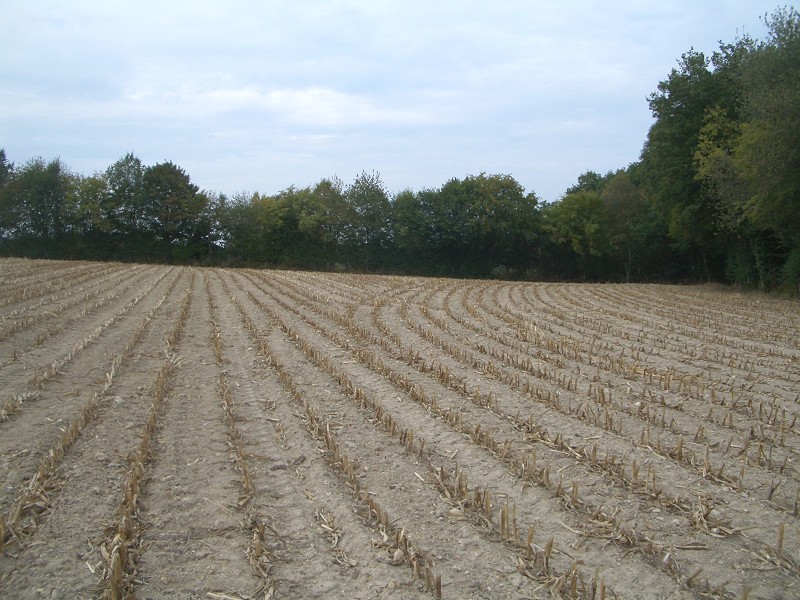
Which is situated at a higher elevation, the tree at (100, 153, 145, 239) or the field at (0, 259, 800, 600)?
the tree at (100, 153, 145, 239)

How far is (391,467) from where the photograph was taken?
5391mm

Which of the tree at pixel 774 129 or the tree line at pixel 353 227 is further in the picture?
the tree line at pixel 353 227

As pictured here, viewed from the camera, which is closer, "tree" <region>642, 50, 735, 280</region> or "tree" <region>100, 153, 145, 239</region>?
"tree" <region>642, 50, 735, 280</region>

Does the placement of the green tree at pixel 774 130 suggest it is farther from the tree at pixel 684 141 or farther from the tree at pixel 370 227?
the tree at pixel 370 227

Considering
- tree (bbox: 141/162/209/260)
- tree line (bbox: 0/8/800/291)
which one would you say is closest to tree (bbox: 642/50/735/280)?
tree line (bbox: 0/8/800/291)

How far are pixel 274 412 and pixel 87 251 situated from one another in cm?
4231

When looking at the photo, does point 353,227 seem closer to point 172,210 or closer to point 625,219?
point 172,210

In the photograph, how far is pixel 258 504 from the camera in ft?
15.3

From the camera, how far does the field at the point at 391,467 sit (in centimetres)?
376

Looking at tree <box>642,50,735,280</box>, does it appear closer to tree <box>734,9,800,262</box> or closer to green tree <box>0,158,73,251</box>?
tree <box>734,9,800,262</box>

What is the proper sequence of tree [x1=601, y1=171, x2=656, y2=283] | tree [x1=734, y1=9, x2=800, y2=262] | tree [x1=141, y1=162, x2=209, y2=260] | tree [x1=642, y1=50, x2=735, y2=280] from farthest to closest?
tree [x1=141, y1=162, x2=209, y2=260] → tree [x1=601, y1=171, x2=656, y2=283] → tree [x1=642, y1=50, x2=735, y2=280] → tree [x1=734, y1=9, x2=800, y2=262]

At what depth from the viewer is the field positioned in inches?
148

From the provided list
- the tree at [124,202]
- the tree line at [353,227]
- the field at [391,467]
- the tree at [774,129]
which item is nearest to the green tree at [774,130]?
the tree at [774,129]

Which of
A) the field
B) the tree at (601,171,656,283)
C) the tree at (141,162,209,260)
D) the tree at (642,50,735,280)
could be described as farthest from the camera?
the tree at (141,162,209,260)
